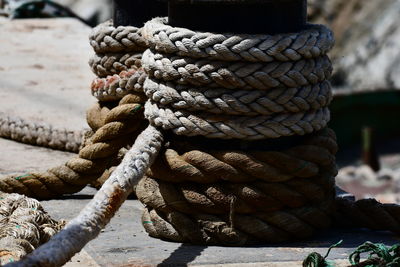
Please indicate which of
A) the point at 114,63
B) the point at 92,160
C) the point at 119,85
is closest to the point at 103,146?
the point at 92,160

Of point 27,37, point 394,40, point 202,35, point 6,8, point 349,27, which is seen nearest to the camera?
point 202,35

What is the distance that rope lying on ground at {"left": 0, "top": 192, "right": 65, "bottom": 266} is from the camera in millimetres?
2625

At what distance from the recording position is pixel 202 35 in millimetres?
2945

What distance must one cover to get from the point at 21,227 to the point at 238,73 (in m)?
0.75

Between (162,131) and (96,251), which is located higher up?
(162,131)

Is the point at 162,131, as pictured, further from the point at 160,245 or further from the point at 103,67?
the point at 103,67

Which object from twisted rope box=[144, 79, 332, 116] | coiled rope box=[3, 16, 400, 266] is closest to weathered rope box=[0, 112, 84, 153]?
coiled rope box=[3, 16, 400, 266]

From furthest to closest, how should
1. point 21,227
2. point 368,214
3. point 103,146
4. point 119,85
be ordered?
1. point 119,85
2. point 103,146
3. point 368,214
4. point 21,227

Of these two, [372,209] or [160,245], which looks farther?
[372,209]

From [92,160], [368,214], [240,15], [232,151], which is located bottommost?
[368,214]

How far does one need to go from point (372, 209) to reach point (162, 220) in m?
0.70

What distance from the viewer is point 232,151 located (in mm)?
3014

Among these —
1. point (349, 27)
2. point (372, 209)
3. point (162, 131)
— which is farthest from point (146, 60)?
point (349, 27)

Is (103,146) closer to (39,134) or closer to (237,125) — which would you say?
(237,125)
